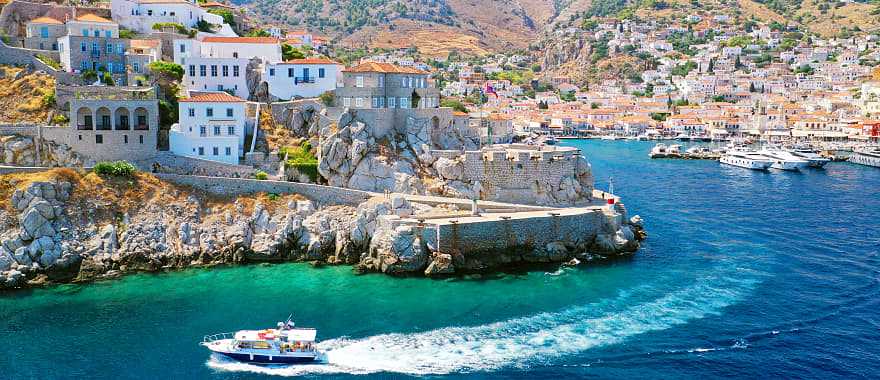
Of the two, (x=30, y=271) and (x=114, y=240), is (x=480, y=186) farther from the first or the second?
(x=30, y=271)

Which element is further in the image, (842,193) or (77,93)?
(842,193)

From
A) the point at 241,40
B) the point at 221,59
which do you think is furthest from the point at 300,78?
the point at 241,40

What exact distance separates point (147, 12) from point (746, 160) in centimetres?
7698

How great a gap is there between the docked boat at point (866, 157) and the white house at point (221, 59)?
86.7 m

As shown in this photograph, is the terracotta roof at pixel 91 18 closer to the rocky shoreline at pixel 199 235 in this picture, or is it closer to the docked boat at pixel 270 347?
the rocky shoreline at pixel 199 235

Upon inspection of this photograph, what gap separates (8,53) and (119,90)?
37.2 feet

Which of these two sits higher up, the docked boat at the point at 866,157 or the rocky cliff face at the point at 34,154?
the rocky cliff face at the point at 34,154

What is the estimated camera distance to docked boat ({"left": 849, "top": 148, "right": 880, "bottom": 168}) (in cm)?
10712

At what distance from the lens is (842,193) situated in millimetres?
78688

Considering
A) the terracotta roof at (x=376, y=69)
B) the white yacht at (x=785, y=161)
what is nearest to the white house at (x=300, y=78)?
the terracotta roof at (x=376, y=69)

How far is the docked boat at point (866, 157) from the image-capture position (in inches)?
4218

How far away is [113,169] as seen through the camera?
155ft

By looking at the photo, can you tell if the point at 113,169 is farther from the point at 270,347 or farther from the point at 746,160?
the point at 746,160

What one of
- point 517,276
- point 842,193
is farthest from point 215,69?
point 842,193
